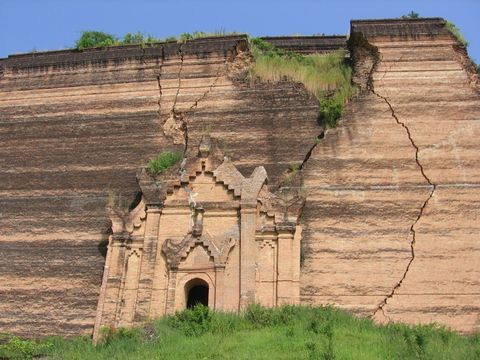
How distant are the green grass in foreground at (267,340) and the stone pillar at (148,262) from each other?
3.08 feet

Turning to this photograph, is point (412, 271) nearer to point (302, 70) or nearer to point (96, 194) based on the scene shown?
point (302, 70)

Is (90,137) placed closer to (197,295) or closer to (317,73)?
(197,295)

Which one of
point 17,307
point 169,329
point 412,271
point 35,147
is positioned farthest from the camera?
point 35,147

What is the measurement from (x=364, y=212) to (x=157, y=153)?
5.46m

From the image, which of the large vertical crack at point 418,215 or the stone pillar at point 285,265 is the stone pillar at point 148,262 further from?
the large vertical crack at point 418,215

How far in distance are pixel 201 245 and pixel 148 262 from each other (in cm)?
122

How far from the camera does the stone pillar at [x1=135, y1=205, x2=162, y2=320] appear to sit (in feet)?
48.6

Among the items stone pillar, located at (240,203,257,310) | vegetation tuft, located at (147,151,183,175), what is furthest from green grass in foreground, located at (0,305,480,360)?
vegetation tuft, located at (147,151,183,175)

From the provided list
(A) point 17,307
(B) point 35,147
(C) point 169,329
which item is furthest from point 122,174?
(C) point 169,329

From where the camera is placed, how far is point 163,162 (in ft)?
54.7

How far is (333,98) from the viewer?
17.5 metres

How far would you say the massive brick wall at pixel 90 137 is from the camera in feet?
52.3

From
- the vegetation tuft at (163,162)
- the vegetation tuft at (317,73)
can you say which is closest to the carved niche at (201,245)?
the vegetation tuft at (163,162)

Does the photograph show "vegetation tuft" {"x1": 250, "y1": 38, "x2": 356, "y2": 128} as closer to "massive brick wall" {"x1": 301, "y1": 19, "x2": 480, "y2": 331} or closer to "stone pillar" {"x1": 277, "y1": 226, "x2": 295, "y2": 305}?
"massive brick wall" {"x1": 301, "y1": 19, "x2": 480, "y2": 331}
